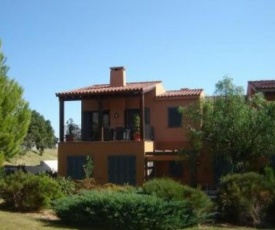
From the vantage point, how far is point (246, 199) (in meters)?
17.2

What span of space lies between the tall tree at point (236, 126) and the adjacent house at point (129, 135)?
271 cm

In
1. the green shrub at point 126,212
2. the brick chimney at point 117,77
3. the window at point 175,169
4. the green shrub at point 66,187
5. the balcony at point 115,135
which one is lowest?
the green shrub at point 126,212

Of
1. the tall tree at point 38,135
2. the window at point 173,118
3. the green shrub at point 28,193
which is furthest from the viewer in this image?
the tall tree at point 38,135

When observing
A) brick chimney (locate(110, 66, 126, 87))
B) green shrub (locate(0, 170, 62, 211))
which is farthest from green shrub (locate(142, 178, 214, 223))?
brick chimney (locate(110, 66, 126, 87))

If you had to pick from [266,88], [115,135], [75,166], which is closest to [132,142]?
[115,135]

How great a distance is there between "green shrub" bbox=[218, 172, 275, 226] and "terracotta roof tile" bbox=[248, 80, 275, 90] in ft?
33.1

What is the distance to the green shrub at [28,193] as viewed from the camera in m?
18.1

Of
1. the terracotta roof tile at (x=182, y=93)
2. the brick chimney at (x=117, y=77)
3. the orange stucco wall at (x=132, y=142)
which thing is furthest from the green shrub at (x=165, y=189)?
the brick chimney at (x=117, y=77)

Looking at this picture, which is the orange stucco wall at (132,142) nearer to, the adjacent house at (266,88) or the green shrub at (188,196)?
the adjacent house at (266,88)

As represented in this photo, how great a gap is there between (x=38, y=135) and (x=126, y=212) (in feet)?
196

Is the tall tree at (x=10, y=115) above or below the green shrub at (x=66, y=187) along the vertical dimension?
above

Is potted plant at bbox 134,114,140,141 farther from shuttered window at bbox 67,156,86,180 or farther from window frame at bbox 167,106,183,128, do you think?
shuttered window at bbox 67,156,86,180

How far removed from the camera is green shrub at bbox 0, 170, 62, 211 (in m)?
18.1

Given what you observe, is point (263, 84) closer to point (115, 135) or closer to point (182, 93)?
point (182, 93)
